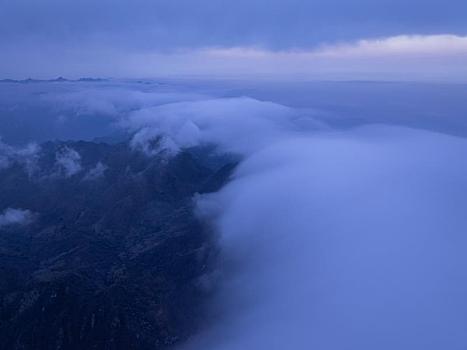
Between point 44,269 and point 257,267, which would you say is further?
point 44,269

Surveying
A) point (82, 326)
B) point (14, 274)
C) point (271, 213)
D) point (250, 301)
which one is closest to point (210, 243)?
point (271, 213)

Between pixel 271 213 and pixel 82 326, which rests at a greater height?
pixel 271 213

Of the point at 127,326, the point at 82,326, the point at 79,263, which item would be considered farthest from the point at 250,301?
the point at 79,263

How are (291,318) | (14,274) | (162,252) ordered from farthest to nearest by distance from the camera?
1. (162,252)
2. (14,274)
3. (291,318)

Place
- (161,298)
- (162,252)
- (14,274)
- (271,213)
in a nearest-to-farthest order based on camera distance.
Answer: (161,298) < (14,274) < (271,213) < (162,252)

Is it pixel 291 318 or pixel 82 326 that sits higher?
pixel 291 318

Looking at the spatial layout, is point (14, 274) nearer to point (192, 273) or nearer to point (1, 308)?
point (1, 308)

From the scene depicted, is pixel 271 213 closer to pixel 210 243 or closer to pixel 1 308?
pixel 210 243

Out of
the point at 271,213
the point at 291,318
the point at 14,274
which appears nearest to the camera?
the point at 291,318

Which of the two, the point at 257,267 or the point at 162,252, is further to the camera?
the point at 162,252
